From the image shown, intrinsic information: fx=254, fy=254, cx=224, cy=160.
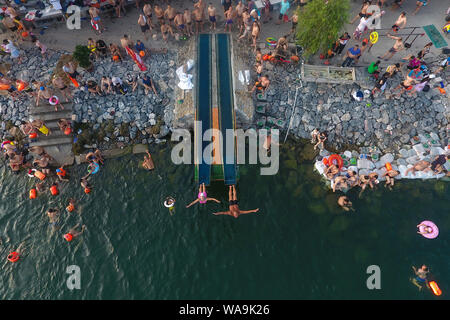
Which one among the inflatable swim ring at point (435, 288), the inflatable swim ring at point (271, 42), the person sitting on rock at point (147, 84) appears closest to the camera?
the inflatable swim ring at point (435, 288)

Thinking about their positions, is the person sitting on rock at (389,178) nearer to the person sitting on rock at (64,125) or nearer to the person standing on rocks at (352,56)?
the person standing on rocks at (352,56)

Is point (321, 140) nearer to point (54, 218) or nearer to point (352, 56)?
point (352, 56)

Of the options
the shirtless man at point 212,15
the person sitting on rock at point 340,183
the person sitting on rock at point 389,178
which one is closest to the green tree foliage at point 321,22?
the shirtless man at point 212,15

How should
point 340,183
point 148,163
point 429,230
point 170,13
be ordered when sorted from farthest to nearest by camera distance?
point 170,13
point 148,163
point 340,183
point 429,230

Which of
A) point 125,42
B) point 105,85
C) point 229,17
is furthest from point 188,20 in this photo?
point 105,85

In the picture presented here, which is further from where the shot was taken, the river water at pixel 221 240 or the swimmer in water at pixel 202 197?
the swimmer in water at pixel 202 197

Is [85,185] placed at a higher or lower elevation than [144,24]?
lower

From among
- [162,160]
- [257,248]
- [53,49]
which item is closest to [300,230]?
[257,248]
